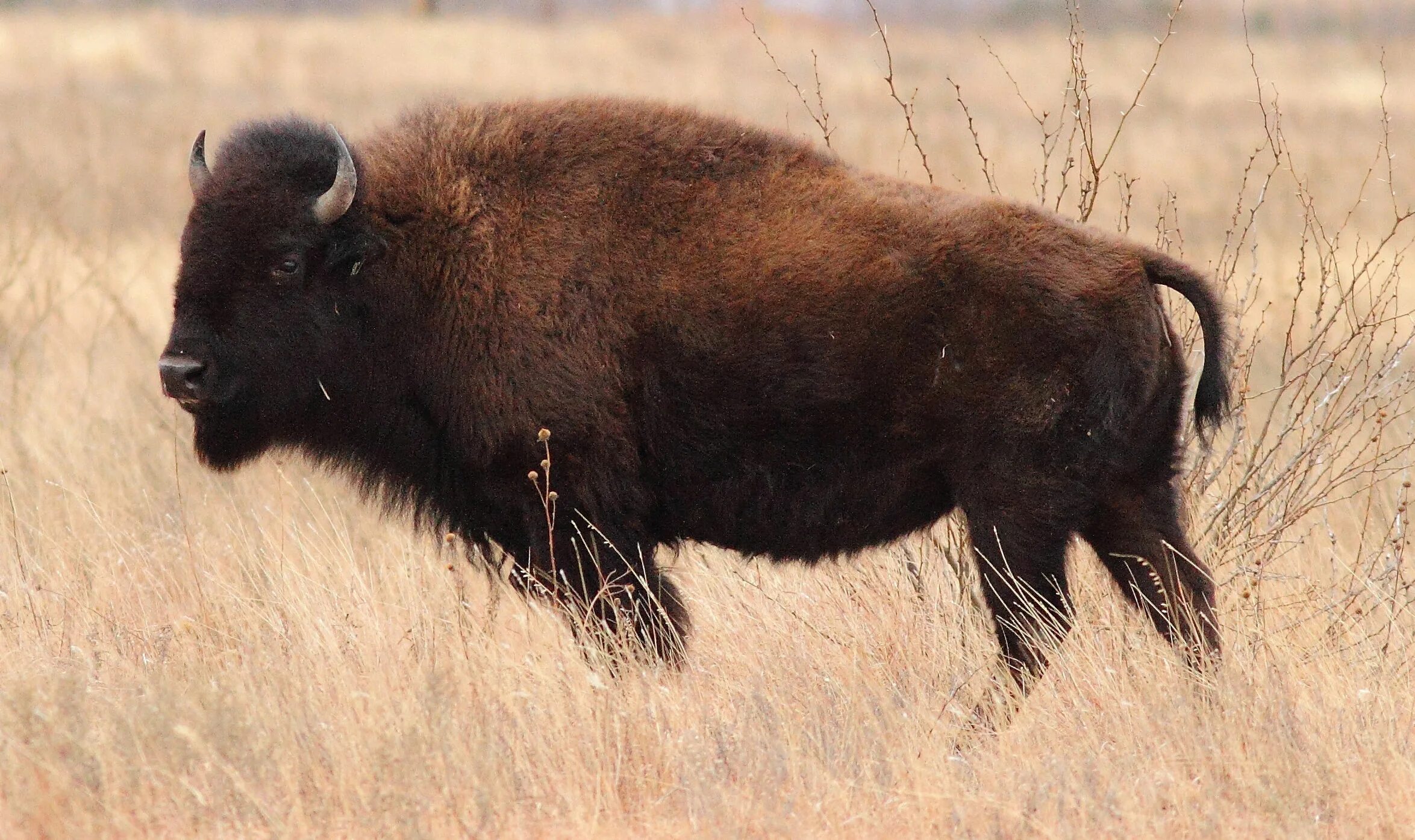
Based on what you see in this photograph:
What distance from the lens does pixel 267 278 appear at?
17.1 ft

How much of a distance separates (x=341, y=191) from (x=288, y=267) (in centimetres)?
36

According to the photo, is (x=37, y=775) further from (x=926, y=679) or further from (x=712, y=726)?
(x=926, y=679)

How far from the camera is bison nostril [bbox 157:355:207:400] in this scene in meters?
5.05

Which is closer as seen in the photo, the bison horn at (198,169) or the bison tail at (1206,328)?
the bison tail at (1206,328)

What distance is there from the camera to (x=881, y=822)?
4.11m

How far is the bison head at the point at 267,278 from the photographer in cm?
513

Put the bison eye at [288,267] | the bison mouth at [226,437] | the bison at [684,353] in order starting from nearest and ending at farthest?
1. the bison at [684,353]
2. the bison eye at [288,267]
3. the bison mouth at [226,437]

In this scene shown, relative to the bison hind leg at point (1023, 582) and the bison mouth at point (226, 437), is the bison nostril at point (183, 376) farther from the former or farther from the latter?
the bison hind leg at point (1023, 582)

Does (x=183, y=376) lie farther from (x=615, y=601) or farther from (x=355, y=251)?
(x=615, y=601)

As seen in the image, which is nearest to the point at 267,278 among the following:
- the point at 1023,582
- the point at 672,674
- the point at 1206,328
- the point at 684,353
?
the point at 684,353

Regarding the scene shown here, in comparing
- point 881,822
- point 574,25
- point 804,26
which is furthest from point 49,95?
point 804,26

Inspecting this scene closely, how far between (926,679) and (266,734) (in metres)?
2.29

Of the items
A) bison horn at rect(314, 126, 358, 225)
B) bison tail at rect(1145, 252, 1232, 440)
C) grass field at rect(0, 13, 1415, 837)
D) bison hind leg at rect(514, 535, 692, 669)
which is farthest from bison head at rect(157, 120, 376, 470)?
bison tail at rect(1145, 252, 1232, 440)

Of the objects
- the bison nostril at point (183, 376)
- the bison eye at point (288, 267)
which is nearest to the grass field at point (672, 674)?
the bison nostril at point (183, 376)
